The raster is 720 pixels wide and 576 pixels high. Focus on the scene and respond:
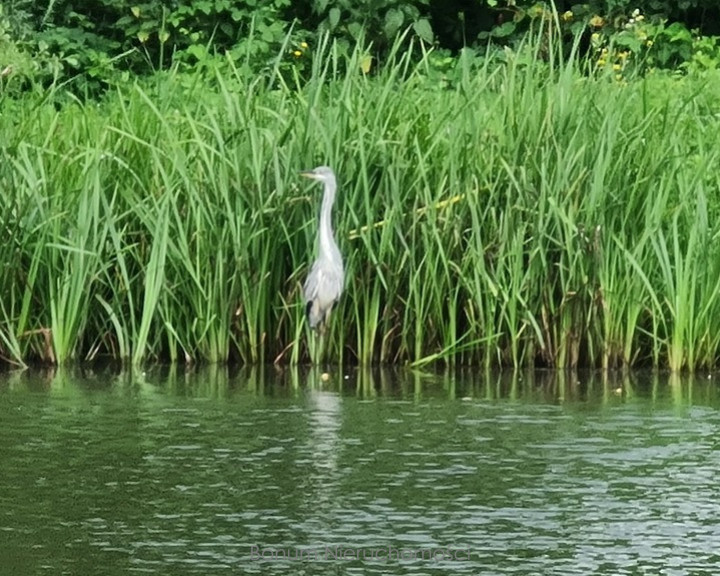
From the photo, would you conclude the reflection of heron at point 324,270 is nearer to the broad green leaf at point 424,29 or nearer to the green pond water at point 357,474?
the green pond water at point 357,474

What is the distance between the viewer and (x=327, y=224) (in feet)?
33.0

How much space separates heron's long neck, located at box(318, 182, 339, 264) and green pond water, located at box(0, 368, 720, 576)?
67 centimetres

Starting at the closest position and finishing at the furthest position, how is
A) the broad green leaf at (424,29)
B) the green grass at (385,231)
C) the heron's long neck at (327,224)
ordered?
1. the heron's long neck at (327,224)
2. the green grass at (385,231)
3. the broad green leaf at (424,29)

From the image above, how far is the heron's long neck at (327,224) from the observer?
32.5ft

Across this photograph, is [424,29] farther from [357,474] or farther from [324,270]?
[357,474]

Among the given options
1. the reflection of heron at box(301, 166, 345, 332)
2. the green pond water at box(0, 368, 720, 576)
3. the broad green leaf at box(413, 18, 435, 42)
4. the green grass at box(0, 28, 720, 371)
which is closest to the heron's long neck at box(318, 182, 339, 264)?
the reflection of heron at box(301, 166, 345, 332)

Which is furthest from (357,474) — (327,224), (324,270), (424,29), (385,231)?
(424,29)

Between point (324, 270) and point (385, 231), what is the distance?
56 cm

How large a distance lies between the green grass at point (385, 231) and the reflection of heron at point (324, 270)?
287mm

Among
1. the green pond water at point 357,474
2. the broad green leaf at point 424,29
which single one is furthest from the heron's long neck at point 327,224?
the broad green leaf at point 424,29

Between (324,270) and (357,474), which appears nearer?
(357,474)

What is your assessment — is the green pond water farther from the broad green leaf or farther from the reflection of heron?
the broad green leaf

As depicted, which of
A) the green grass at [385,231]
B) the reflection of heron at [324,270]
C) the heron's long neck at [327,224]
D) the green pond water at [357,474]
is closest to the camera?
the green pond water at [357,474]

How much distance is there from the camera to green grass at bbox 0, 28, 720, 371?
33.3ft
